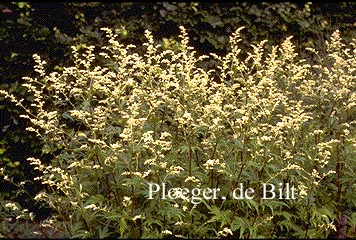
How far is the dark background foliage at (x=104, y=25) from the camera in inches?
251

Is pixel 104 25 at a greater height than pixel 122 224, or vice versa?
pixel 104 25

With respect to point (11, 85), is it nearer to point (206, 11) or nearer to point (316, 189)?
point (206, 11)

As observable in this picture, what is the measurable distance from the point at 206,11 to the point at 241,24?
1.94 feet

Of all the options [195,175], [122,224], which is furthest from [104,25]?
[122,224]

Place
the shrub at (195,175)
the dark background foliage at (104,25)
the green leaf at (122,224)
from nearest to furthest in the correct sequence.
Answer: the green leaf at (122,224) < the shrub at (195,175) < the dark background foliage at (104,25)

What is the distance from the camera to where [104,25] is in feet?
23.0

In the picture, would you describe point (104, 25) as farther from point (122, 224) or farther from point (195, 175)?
point (122, 224)

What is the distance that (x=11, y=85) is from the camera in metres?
6.32

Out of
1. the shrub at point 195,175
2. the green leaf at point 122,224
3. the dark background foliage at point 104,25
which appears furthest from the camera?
the dark background foliage at point 104,25

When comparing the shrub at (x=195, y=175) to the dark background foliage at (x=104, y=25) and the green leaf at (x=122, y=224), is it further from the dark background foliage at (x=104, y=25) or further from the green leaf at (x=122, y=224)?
the dark background foliage at (x=104, y=25)

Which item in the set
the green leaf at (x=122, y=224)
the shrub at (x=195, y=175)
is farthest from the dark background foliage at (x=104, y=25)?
the green leaf at (x=122, y=224)

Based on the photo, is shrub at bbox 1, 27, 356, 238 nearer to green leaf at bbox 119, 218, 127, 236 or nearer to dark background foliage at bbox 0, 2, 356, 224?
green leaf at bbox 119, 218, 127, 236

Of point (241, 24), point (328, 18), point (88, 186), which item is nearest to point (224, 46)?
point (241, 24)

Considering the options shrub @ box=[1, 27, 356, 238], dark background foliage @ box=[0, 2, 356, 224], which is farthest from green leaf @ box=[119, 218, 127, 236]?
dark background foliage @ box=[0, 2, 356, 224]
